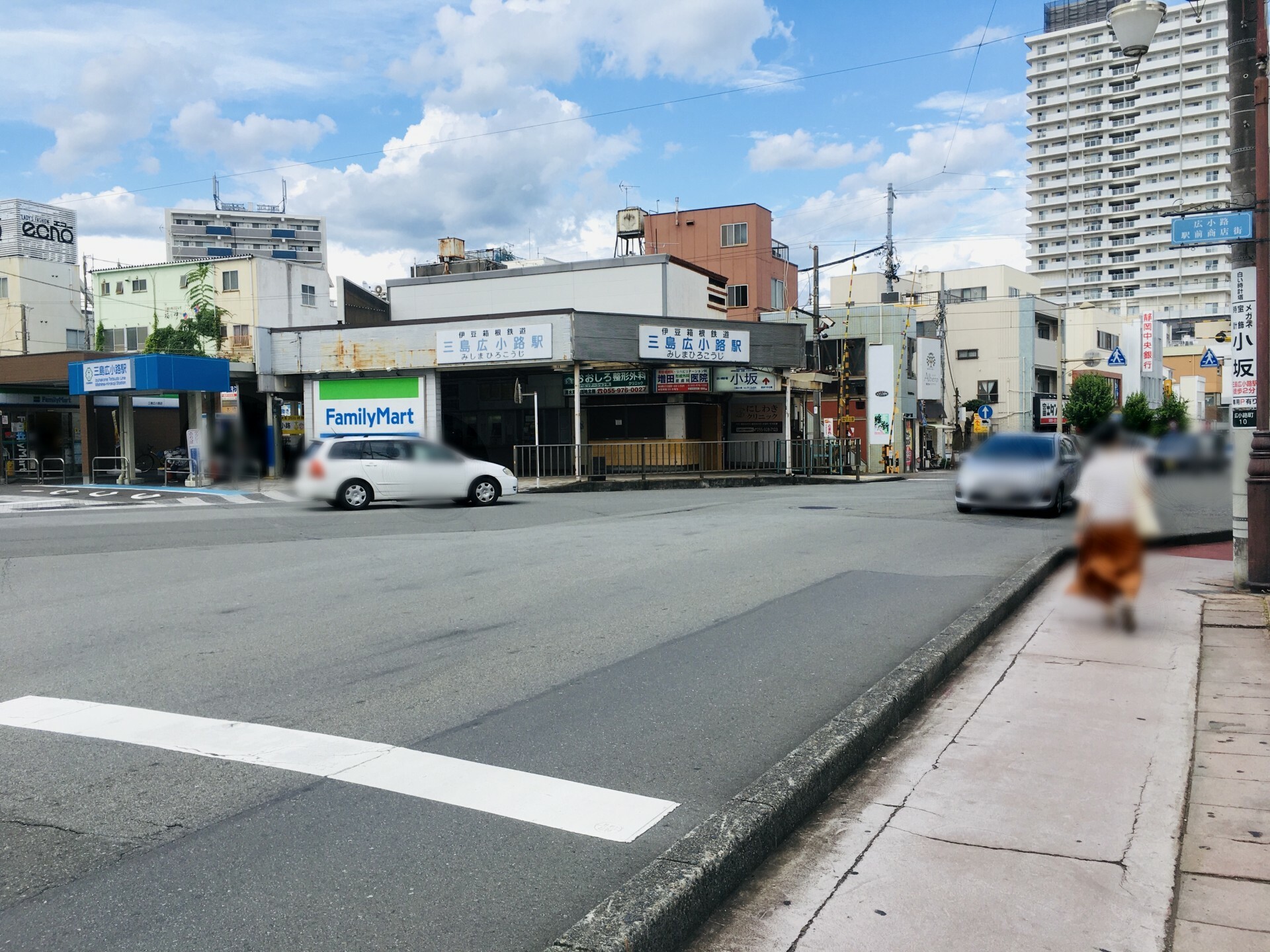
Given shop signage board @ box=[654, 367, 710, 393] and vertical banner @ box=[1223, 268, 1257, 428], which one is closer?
vertical banner @ box=[1223, 268, 1257, 428]

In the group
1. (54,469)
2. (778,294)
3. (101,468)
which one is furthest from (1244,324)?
(778,294)

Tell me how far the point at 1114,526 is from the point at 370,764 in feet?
→ 22.4

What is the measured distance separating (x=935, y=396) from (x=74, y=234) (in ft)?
299

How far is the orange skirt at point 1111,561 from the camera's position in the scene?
21.1 inches

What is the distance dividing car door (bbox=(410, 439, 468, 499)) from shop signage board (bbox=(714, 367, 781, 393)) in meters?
33.8

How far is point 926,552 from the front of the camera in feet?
53.8

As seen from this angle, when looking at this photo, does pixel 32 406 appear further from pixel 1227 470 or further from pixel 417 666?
pixel 1227 470

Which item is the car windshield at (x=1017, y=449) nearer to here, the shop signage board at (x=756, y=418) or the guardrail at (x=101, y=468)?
the guardrail at (x=101, y=468)

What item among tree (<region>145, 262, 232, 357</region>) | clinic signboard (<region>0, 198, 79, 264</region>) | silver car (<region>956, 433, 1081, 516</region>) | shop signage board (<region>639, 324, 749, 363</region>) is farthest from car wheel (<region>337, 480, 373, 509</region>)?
clinic signboard (<region>0, 198, 79, 264</region>)

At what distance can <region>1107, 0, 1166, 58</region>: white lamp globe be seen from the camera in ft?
3.18

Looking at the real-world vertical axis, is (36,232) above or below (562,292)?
above

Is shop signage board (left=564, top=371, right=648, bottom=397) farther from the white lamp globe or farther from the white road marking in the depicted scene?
the white lamp globe

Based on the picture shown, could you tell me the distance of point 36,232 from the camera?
7725 cm

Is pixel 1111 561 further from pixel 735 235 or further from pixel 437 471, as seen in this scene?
pixel 735 235
